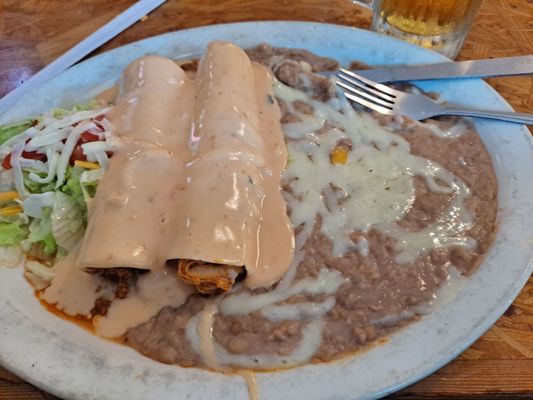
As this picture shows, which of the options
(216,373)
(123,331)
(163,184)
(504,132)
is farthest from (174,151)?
(504,132)

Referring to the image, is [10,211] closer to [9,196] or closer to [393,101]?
[9,196]

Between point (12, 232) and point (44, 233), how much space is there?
91 mm

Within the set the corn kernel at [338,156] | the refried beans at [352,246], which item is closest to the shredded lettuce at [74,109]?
the refried beans at [352,246]

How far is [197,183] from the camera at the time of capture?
54.9 inches

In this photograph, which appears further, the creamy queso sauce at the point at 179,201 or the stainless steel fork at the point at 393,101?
the stainless steel fork at the point at 393,101

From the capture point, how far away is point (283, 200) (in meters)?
1.48

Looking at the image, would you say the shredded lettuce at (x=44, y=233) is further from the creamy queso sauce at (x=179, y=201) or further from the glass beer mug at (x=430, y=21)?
the glass beer mug at (x=430, y=21)

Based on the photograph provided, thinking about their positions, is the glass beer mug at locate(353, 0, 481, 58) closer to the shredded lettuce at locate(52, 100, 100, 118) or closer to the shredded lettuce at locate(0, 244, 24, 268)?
the shredded lettuce at locate(52, 100, 100, 118)

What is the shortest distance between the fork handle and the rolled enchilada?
56 cm

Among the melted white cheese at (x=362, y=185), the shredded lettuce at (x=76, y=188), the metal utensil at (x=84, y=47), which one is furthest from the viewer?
the metal utensil at (x=84, y=47)

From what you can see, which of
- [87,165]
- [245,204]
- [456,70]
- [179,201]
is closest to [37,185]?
[87,165]

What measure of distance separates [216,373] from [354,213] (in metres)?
0.57

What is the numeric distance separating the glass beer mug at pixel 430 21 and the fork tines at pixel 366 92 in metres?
0.42

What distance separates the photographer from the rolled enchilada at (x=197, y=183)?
1293 millimetres
